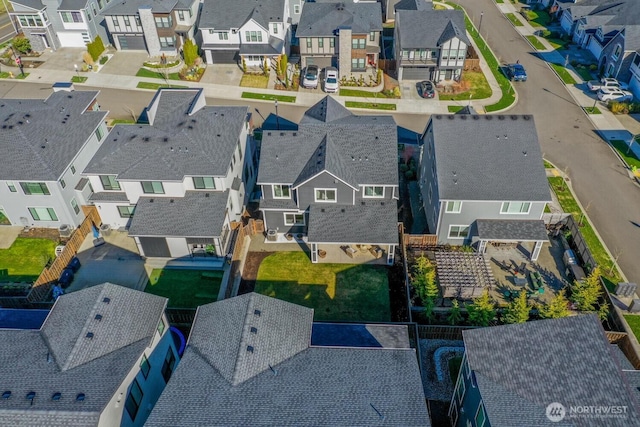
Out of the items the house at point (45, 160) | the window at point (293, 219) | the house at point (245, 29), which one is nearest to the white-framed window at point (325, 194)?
the window at point (293, 219)

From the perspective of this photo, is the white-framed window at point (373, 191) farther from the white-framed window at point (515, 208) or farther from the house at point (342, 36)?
the house at point (342, 36)

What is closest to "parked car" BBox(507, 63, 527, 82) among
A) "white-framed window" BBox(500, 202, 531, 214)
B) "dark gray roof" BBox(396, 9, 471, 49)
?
"dark gray roof" BBox(396, 9, 471, 49)

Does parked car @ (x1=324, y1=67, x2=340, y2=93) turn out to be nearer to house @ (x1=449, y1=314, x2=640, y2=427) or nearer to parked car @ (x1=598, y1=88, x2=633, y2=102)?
parked car @ (x1=598, y1=88, x2=633, y2=102)

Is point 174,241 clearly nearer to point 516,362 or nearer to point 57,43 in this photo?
point 516,362

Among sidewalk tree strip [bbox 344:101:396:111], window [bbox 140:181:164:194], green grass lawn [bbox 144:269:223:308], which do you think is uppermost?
window [bbox 140:181:164:194]

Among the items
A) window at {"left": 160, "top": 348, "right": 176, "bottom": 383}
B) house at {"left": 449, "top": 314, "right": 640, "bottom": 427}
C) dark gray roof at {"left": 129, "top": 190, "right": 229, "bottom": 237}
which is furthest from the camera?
dark gray roof at {"left": 129, "top": 190, "right": 229, "bottom": 237}

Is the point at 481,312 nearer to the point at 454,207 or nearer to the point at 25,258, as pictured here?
the point at 454,207
